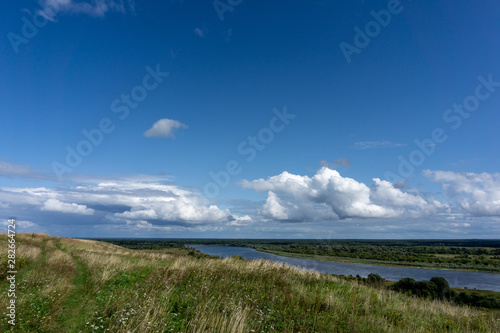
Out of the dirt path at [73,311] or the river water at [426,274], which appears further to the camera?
the river water at [426,274]

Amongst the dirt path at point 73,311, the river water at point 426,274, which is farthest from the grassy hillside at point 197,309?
the river water at point 426,274

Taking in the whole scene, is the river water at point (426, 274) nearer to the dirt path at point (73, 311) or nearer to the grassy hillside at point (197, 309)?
the grassy hillside at point (197, 309)

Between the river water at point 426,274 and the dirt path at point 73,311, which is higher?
the dirt path at point 73,311

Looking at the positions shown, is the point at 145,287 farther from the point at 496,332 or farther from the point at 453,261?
the point at 453,261

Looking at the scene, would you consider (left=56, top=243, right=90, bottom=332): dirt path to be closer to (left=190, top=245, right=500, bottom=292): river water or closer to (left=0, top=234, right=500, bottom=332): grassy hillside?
(left=0, top=234, right=500, bottom=332): grassy hillside

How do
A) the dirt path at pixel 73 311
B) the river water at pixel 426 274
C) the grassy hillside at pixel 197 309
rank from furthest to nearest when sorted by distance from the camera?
the river water at pixel 426 274
the dirt path at pixel 73 311
the grassy hillside at pixel 197 309

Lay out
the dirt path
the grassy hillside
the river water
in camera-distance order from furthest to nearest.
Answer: the river water < the dirt path < the grassy hillside

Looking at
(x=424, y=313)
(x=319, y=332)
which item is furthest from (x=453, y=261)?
(x=319, y=332)

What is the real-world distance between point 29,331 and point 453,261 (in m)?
143

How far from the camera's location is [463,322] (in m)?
10.6

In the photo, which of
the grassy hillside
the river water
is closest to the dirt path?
the grassy hillside

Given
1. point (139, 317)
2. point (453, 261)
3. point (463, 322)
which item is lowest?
point (453, 261)

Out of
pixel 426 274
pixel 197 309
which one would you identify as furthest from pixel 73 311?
pixel 426 274

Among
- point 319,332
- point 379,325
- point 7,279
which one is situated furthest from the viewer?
point 7,279
